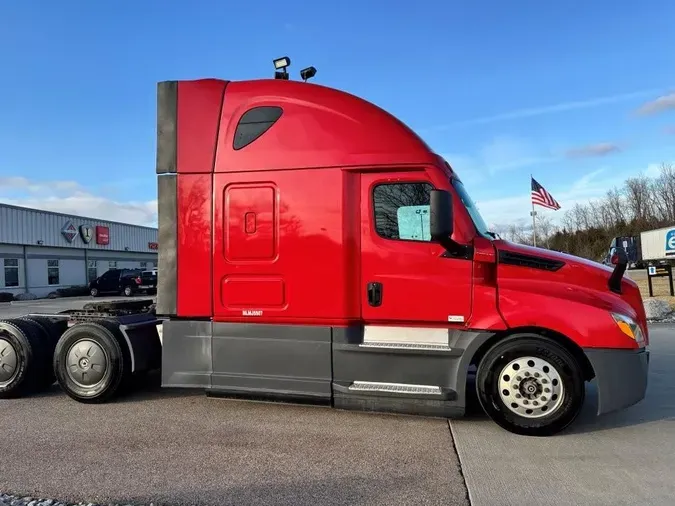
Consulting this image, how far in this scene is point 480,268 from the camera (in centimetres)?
493

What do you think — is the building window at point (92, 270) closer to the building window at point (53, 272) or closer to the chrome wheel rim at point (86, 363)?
the building window at point (53, 272)

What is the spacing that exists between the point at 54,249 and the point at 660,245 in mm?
37449

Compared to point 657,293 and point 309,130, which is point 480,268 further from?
point 657,293

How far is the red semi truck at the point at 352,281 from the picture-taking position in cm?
479

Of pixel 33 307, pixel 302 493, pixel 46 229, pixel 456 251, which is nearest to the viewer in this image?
pixel 302 493

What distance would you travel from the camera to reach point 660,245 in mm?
22594

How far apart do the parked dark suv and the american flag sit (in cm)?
2274

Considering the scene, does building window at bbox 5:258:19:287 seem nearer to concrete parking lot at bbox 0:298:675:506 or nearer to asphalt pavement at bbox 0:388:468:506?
asphalt pavement at bbox 0:388:468:506

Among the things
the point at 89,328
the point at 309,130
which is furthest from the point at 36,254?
the point at 309,130

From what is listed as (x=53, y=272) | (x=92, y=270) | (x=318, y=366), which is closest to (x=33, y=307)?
(x=53, y=272)

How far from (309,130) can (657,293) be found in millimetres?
20456

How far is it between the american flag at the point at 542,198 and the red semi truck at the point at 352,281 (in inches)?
600

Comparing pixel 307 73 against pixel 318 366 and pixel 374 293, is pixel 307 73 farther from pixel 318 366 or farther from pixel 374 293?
pixel 318 366

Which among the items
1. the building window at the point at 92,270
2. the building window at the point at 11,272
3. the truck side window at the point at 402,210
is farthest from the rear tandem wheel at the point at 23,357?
the building window at the point at 92,270
